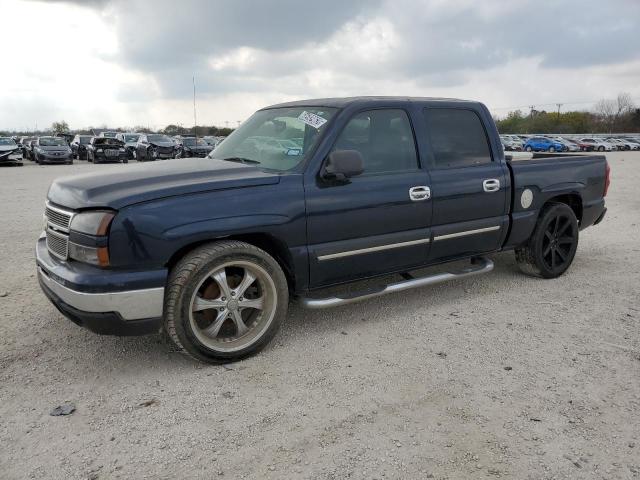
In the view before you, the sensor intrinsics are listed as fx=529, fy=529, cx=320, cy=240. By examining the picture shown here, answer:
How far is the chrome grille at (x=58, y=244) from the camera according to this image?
3406 mm

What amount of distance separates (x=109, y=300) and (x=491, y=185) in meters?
3.35

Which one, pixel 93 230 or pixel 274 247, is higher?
pixel 93 230

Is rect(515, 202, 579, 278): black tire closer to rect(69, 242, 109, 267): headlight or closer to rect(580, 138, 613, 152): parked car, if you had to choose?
rect(69, 242, 109, 267): headlight

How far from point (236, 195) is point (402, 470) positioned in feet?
6.38

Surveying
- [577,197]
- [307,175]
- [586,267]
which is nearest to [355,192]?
[307,175]

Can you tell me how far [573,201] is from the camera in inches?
227

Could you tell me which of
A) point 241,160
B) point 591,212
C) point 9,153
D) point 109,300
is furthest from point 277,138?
point 9,153

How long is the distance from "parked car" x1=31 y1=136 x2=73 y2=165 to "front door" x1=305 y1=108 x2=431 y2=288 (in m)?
25.9

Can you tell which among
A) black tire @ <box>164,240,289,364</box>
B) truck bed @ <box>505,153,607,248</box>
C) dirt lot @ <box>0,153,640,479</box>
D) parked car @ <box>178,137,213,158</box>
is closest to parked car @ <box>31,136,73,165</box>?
parked car @ <box>178,137,213,158</box>

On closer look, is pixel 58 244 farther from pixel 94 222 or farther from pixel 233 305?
Result: pixel 233 305

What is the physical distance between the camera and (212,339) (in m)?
3.54

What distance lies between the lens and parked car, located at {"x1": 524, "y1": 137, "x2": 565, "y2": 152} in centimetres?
4619

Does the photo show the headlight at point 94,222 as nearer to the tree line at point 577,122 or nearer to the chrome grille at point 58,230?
the chrome grille at point 58,230

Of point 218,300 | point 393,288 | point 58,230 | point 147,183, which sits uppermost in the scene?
point 147,183
